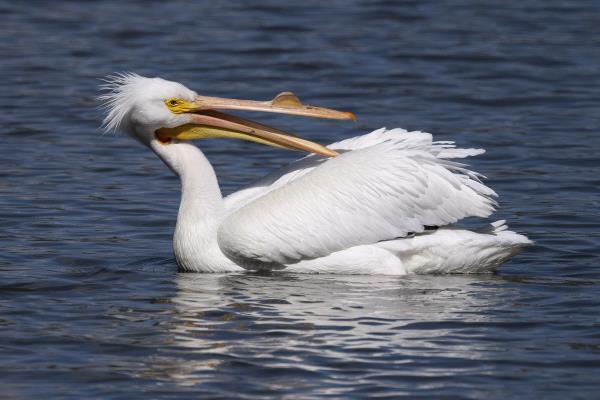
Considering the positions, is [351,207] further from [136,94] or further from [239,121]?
[136,94]

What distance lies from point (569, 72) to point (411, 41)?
6.31 ft

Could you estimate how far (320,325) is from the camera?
5.84 meters

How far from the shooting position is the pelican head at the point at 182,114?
6859 millimetres

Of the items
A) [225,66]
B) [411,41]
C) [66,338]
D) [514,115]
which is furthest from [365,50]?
[66,338]

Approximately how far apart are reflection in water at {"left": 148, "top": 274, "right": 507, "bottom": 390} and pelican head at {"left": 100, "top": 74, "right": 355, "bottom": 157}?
753 millimetres

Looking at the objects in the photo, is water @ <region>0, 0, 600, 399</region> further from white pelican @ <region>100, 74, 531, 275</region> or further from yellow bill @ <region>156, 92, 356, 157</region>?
yellow bill @ <region>156, 92, 356, 157</region>

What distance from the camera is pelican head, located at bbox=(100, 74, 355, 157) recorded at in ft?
22.5

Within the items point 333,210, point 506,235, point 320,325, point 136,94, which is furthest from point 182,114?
point 506,235

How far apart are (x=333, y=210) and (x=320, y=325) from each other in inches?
40.2

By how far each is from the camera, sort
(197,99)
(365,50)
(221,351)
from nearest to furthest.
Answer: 1. (221,351)
2. (197,99)
3. (365,50)

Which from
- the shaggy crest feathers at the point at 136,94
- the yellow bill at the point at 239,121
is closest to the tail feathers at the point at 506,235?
the yellow bill at the point at 239,121

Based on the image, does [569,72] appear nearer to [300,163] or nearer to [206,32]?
[206,32]

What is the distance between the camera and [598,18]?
14188mm

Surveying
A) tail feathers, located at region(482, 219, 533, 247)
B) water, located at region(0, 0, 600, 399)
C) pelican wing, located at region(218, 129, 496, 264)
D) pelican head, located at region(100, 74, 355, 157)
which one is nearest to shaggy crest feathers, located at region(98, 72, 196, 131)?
pelican head, located at region(100, 74, 355, 157)
